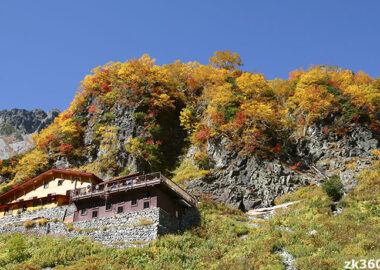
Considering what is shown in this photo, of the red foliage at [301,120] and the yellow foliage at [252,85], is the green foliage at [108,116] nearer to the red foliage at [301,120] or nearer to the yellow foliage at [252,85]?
the yellow foliage at [252,85]

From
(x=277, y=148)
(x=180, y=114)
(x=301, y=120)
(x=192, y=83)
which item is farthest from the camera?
(x=192, y=83)

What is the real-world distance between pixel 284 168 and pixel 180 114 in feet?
85.7

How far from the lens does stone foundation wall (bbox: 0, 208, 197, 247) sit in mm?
33366

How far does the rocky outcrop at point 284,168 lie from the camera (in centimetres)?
4438

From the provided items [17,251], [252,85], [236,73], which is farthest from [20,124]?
[17,251]

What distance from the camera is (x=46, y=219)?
39281 mm

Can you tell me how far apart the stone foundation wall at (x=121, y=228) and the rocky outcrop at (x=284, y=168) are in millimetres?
7651

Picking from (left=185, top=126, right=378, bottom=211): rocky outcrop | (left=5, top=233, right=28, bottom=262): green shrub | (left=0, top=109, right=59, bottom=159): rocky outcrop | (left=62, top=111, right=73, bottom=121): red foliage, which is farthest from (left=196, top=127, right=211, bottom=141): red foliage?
(left=0, top=109, right=59, bottom=159): rocky outcrop

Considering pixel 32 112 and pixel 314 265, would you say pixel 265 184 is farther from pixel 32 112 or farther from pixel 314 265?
pixel 32 112

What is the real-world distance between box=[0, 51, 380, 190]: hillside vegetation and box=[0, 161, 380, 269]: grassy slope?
13.8 metres

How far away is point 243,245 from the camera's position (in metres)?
31.0

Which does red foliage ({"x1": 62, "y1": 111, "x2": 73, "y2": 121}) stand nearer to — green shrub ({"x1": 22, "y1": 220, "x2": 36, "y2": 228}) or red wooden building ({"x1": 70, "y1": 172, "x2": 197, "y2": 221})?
red wooden building ({"x1": 70, "y1": 172, "x2": 197, "y2": 221})

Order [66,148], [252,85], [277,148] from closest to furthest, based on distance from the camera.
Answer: [277,148]
[66,148]
[252,85]

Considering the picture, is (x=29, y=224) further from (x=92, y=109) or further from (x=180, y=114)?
(x=180, y=114)
